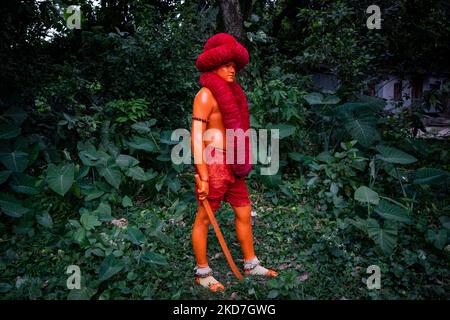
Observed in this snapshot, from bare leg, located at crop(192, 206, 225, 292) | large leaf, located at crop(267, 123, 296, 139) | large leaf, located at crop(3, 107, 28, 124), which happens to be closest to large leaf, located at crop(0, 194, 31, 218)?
large leaf, located at crop(3, 107, 28, 124)

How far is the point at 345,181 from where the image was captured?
434 cm

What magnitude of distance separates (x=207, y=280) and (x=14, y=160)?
255 centimetres

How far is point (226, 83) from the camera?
288 cm

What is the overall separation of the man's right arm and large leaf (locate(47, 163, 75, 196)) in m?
1.77

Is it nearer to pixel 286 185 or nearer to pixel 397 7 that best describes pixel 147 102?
pixel 286 185

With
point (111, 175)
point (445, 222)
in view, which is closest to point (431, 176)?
point (445, 222)

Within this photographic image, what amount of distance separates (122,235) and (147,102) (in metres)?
2.06

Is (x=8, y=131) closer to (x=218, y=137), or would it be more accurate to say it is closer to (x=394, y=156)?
(x=218, y=137)

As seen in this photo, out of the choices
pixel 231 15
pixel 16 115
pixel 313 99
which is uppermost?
pixel 231 15

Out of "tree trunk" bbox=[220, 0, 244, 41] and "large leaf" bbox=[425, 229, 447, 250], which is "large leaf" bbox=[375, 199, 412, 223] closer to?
"large leaf" bbox=[425, 229, 447, 250]

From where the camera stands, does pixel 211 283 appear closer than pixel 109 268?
No

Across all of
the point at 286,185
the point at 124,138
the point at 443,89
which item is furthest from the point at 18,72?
the point at 443,89

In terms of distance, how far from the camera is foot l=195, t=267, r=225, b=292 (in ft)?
9.57

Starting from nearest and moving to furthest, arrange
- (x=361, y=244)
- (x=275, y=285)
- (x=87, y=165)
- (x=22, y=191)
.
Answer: (x=275, y=285) → (x=361, y=244) → (x=22, y=191) → (x=87, y=165)
